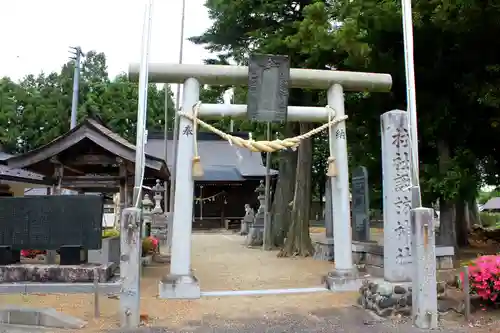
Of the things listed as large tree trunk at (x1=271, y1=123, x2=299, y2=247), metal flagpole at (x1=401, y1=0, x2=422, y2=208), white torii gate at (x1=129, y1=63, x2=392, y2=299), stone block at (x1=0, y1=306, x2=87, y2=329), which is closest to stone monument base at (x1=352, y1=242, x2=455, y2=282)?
white torii gate at (x1=129, y1=63, x2=392, y2=299)

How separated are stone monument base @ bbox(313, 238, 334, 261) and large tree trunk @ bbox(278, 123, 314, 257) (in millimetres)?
627

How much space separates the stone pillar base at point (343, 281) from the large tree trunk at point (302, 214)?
658cm

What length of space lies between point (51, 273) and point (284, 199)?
36.8 ft

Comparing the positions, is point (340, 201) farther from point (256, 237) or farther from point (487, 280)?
point (256, 237)

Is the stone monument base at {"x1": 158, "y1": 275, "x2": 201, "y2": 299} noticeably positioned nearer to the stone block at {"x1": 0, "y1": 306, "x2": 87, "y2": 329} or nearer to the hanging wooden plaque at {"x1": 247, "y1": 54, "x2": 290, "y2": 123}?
the stone block at {"x1": 0, "y1": 306, "x2": 87, "y2": 329}

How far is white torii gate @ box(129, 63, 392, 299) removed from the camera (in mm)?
8492

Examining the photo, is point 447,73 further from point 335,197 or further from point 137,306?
point 137,306

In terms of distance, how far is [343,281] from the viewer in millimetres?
8961

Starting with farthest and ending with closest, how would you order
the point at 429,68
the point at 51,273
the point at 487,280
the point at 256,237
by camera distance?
the point at 256,237 < the point at 429,68 < the point at 51,273 < the point at 487,280

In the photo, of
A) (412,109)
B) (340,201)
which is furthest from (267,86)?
(412,109)

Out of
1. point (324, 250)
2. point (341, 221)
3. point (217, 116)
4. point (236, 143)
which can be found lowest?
point (324, 250)

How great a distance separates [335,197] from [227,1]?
932 centimetres

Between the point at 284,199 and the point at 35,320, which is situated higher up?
the point at 284,199

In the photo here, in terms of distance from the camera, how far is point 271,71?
29.7ft
